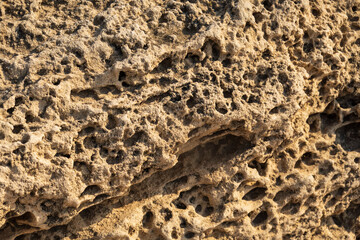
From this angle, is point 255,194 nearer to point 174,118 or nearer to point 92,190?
point 174,118

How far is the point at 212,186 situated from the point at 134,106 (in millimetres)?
752

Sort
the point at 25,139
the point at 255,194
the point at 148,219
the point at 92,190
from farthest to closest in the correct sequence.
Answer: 1. the point at 255,194
2. the point at 148,219
3. the point at 92,190
4. the point at 25,139

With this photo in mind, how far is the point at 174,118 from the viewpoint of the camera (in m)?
2.37

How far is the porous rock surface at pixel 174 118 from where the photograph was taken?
2197 mm

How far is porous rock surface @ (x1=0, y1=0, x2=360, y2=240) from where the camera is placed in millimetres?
2197

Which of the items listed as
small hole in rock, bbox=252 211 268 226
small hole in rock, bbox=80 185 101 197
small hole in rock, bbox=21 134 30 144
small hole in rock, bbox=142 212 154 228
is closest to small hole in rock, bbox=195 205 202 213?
small hole in rock, bbox=142 212 154 228

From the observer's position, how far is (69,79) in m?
2.27

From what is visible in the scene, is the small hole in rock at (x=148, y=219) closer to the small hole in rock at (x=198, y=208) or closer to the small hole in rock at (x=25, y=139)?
the small hole in rock at (x=198, y=208)

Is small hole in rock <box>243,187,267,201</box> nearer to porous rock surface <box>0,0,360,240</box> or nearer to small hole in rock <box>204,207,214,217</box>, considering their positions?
porous rock surface <box>0,0,360,240</box>

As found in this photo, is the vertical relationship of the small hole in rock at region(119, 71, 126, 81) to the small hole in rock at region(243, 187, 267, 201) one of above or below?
above

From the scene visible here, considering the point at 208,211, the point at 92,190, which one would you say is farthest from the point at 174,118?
the point at 208,211

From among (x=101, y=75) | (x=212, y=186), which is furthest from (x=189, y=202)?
(x=101, y=75)

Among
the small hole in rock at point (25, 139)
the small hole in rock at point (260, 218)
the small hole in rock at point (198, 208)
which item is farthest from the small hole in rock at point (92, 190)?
the small hole in rock at point (260, 218)

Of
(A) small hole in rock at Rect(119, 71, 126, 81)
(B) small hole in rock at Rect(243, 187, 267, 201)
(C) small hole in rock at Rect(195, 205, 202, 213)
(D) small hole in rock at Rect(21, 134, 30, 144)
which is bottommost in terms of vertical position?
(C) small hole in rock at Rect(195, 205, 202, 213)
